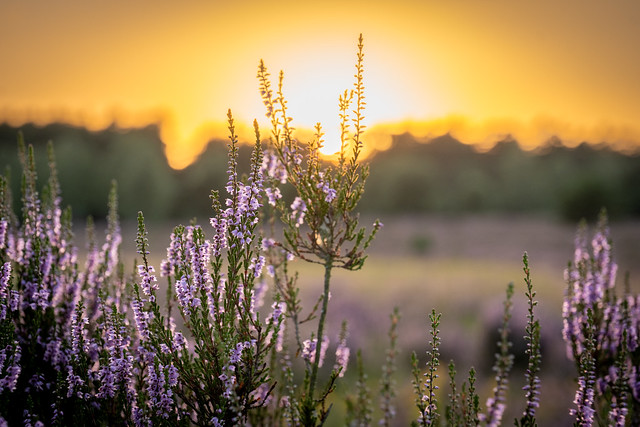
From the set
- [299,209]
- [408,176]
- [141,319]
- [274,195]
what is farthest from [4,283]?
[408,176]

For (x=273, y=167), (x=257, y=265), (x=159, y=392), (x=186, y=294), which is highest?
(x=273, y=167)

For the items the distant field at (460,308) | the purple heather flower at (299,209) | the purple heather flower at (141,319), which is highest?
the purple heather flower at (299,209)

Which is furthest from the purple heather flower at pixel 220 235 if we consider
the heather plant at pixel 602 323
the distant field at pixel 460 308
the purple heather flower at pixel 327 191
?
the heather plant at pixel 602 323

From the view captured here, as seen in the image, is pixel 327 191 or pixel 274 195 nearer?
pixel 327 191

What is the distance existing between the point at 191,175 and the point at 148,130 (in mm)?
15831

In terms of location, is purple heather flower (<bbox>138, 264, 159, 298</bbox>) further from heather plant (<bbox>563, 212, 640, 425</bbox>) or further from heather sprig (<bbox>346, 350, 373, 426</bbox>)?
heather plant (<bbox>563, 212, 640, 425</bbox>)

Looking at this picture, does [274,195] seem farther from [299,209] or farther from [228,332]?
[228,332]

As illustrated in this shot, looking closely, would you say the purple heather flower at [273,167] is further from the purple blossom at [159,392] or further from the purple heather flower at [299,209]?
the purple blossom at [159,392]

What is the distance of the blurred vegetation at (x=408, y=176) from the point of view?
1865 inches

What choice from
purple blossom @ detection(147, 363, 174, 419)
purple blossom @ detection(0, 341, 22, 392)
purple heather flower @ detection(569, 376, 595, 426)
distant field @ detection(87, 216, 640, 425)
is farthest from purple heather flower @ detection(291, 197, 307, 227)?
purple heather flower @ detection(569, 376, 595, 426)

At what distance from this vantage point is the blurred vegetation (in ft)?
155

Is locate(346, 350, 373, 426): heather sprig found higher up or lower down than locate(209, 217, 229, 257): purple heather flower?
lower down

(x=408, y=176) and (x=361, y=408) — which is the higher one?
(x=408, y=176)

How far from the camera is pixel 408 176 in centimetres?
5881
